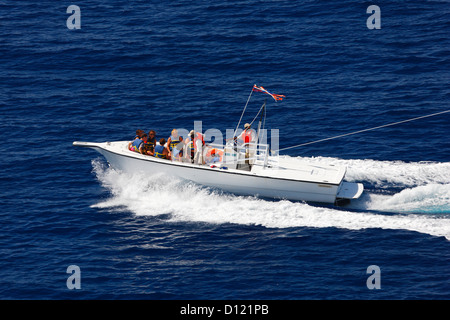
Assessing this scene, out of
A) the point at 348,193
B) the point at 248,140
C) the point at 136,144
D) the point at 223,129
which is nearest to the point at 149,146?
the point at 136,144

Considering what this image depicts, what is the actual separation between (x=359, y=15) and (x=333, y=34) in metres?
3.02

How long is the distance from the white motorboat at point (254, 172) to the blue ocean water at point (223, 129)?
569 mm

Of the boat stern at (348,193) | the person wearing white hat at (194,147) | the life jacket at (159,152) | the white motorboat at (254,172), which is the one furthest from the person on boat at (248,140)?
the boat stern at (348,193)

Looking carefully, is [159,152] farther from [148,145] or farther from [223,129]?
[223,129]

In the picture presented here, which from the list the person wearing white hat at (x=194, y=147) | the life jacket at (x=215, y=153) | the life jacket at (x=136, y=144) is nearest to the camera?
the person wearing white hat at (x=194, y=147)

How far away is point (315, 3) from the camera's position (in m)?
45.8

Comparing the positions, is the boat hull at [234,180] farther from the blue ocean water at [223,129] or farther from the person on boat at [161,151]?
the blue ocean water at [223,129]

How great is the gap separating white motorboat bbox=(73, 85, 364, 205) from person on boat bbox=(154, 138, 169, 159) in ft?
0.81

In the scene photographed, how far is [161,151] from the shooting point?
95.6ft

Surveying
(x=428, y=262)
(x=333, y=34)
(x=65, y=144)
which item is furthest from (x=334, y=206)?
(x=333, y=34)

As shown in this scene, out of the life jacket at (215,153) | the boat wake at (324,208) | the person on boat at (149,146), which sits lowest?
the boat wake at (324,208)

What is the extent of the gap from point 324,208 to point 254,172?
129 inches

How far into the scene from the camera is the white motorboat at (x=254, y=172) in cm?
2753

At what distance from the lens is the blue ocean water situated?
77.4ft
